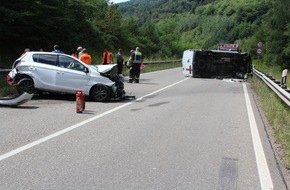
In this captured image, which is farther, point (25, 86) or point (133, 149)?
point (25, 86)

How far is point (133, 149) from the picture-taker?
7352 millimetres

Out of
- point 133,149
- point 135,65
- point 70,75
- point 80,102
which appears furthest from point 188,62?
point 133,149

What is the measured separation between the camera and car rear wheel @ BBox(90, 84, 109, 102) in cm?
1379

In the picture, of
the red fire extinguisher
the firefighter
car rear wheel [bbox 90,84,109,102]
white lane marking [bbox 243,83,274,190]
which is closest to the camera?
white lane marking [bbox 243,83,274,190]

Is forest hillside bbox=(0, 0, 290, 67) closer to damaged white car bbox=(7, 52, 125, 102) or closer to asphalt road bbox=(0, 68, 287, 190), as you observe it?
damaged white car bbox=(7, 52, 125, 102)

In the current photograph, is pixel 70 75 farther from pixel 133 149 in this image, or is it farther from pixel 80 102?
pixel 133 149

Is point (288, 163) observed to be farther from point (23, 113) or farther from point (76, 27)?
point (76, 27)

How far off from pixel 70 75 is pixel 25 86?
1.48 metres

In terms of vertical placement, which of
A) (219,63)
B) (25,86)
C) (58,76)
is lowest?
(25,86)

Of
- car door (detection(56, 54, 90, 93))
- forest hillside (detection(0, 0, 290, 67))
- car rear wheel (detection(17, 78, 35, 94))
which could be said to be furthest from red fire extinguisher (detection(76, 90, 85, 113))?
forest hillside (detection(0, 0, 290, 67))

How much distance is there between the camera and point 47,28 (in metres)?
32.0

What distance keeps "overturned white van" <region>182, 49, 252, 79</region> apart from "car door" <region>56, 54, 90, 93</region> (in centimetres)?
1496

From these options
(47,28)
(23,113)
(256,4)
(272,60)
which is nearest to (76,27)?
(47,28)

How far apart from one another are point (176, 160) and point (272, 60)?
52.1 m
